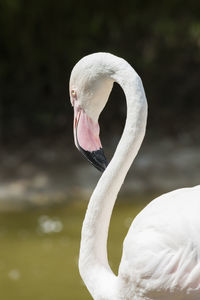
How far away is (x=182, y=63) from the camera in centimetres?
818

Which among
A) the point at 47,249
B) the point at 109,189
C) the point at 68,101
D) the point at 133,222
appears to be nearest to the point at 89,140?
the point at 109,189

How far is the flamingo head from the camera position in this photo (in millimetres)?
3004

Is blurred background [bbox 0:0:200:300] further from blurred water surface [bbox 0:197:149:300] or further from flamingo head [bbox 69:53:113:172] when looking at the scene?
flamingo head [bbox 69:53:113:172]

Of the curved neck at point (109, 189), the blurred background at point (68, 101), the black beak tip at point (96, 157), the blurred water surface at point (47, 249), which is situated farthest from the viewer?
the blurred background at point (68, 101)

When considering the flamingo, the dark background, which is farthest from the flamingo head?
the dark background

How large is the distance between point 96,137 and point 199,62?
5467mm

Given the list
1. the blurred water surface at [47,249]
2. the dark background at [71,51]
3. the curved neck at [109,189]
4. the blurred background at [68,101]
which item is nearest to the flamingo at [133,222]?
the curved neck at [109,189]

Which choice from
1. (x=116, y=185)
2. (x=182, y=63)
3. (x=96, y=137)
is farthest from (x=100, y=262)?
(x=182, y=63)

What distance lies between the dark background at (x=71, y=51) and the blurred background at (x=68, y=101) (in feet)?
0.03

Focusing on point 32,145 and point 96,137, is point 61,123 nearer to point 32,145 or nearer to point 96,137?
point 32,145

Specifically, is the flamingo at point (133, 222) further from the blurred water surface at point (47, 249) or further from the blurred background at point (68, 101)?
the blurred background at point (68, 101)

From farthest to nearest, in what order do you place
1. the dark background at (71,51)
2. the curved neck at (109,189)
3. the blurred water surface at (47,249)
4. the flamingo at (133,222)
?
1. the dark background at (71,51)
2. the blurred water surface at (47,249)
3. the curved neck at (109,189)
4. the flamingo at (133,222)

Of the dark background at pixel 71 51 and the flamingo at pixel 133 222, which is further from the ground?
the dark background at pixel 71 51

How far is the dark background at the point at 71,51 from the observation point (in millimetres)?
7250
